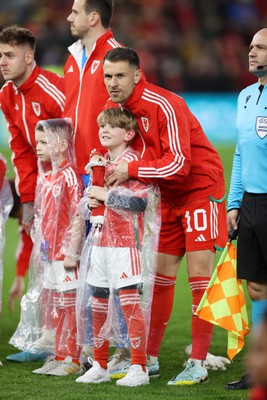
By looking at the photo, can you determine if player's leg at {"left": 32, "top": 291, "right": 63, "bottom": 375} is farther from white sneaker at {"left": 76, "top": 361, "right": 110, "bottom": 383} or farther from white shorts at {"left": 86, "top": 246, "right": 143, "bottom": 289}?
white shorts at {"left": 86, "top": 246, "right": 143, "bottom": 289}

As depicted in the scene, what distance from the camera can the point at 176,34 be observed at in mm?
22531

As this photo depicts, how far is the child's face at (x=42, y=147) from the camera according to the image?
20.4 feet

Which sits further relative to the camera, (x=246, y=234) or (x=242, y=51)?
(x=242, y=51)

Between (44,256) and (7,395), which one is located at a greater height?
(44,256)

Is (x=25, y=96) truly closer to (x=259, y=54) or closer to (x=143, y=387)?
(x=259, y=54)

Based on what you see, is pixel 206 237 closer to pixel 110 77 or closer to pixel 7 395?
pixel 110 77

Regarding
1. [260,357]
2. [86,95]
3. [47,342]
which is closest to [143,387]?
[47,342]

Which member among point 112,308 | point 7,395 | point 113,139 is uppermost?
point 113,139

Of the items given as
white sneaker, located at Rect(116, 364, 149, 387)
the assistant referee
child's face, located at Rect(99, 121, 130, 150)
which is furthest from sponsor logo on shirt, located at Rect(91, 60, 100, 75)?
white sneaker, located at Rect(116, 364, 149, 387)

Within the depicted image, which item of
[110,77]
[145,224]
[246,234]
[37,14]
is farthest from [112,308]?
[37,14]

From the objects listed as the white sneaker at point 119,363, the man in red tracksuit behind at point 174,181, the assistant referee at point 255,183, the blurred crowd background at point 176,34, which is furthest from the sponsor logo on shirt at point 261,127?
the blurred crowd background at point 176,34

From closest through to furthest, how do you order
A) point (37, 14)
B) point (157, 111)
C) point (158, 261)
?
1. point (157, 111)
2. point (158, 261)
3. point (37, 14)

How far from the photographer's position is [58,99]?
6660mm

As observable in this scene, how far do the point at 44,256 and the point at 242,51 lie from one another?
1661 centimetres
